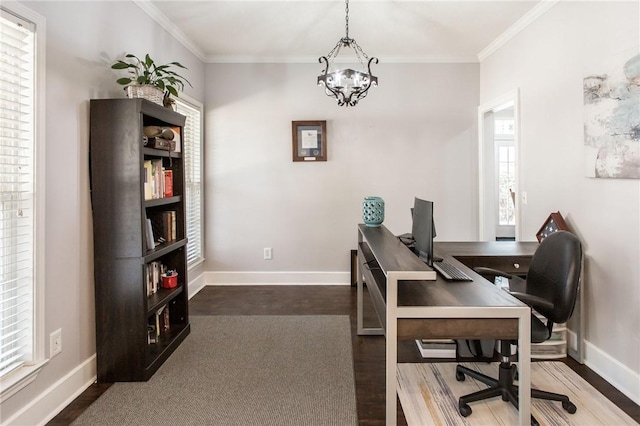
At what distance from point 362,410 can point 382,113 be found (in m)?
3.26

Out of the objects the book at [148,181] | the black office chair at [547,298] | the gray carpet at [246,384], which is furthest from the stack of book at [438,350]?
the book at [148,181]

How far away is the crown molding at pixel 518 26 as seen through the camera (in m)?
2.92

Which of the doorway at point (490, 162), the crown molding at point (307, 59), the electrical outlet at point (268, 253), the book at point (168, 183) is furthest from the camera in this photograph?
the electrical outlet at point (268, 253)

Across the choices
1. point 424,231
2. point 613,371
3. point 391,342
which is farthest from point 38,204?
point 613,371

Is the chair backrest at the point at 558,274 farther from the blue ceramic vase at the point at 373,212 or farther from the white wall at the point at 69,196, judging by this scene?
the white wall at the point at 69,196

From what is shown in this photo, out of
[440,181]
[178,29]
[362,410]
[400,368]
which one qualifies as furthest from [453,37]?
[362,410]

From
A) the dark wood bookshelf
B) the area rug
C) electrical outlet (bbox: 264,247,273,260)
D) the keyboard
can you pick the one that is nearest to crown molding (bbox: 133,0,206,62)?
the dark wood bookshelf

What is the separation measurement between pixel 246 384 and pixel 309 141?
9.18ft

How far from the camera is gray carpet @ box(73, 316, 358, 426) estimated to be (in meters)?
1.95

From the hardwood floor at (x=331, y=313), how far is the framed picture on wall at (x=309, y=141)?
61.4 inches

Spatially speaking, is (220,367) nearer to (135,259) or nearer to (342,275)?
(135,259)

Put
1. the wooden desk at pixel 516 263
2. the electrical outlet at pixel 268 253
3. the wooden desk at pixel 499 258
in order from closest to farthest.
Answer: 1. the wooden desk at pixel 516 263
2. the wooden desk at pixel 499 258
3. the electrical outlet at pixel 268 253

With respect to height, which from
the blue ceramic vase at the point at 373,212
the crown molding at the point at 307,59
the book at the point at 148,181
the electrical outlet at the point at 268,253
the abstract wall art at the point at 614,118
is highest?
the crown molding at the point at 307,59

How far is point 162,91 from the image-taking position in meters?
2.53
